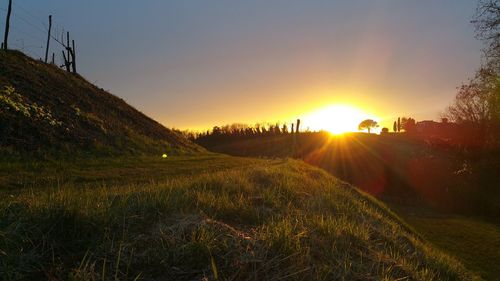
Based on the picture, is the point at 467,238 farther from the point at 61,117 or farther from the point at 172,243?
the point at 61,117

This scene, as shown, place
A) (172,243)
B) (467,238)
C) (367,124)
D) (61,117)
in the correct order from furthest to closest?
(367,124) < (61,117) < (467,238) < (172,243)

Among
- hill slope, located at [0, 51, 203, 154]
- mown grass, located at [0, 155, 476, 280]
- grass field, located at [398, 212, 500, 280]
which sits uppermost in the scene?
hill slope, located at [0, 51, 203, 154]

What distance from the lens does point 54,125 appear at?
2362cm

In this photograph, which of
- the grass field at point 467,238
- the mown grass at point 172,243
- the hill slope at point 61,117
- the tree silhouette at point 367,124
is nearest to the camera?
the mown grass at point 172,243

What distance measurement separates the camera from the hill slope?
21.1 meters

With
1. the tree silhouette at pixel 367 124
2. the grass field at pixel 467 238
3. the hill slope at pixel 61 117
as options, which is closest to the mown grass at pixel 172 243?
the grass field at pixel 467 238

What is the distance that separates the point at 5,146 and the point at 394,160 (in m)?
36.4

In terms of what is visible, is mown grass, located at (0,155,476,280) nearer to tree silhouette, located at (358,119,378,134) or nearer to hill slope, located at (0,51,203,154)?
hill slope, located at (0,51,203,154)

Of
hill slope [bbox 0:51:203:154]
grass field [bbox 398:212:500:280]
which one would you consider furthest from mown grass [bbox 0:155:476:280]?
hill slope [bbox 0:51:203:154]

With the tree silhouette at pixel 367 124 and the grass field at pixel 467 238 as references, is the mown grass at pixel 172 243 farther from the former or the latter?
the tree silhouette at pixel 367 124

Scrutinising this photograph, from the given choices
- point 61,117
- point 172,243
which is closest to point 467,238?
point 172,243

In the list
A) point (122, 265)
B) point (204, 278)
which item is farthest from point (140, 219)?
point (204, 278)

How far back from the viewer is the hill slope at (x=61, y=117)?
2109 cm

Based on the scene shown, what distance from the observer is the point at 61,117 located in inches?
1006
